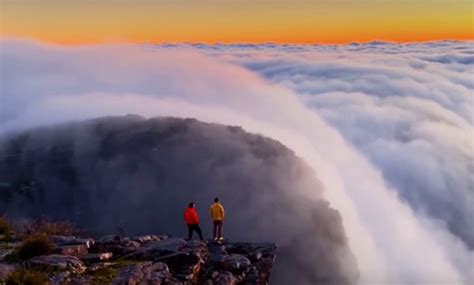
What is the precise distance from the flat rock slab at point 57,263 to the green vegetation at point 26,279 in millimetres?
1089

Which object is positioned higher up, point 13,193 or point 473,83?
point 473,83

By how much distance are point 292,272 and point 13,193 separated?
1931 centimetres

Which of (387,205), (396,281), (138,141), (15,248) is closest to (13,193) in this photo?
(138,141)

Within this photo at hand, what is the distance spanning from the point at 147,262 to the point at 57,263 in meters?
2.28

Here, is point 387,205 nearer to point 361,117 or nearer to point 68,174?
point 68,174

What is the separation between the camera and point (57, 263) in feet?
48.4

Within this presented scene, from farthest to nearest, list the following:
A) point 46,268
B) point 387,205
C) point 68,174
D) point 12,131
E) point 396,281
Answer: point 387,205 < point 12,131 < point 396,281 < point 68,174 < point 46,268

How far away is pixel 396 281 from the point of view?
2019 inches

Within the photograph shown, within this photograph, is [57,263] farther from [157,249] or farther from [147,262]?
[157,249]

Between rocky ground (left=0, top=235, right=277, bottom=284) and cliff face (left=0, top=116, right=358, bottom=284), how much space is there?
1010cm

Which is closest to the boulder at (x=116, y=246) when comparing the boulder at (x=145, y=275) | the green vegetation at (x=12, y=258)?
the boulder at (x=145, y=275)

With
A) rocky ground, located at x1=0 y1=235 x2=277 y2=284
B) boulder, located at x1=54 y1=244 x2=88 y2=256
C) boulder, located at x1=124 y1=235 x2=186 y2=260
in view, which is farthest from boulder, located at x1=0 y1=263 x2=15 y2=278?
boulder, located at x1=124 y1=235 x2=186 y2=260

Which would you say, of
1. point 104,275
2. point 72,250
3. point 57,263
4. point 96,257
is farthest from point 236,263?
point 57,263

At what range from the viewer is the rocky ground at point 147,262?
1459 centimetres
